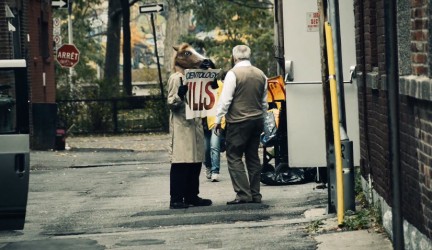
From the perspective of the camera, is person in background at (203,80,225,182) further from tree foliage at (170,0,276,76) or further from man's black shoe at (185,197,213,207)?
tree foliage at (170,0,276,76)

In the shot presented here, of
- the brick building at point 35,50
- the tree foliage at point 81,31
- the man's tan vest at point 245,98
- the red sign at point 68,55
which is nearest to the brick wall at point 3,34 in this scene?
the brick building at point 35,50

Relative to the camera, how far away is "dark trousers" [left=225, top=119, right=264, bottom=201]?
1389 cm

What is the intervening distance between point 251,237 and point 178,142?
9.28 feet

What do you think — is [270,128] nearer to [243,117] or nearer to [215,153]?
[215,153]

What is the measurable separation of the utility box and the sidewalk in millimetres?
2481

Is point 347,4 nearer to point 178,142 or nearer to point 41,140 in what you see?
point 178,142

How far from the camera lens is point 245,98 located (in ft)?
45.6

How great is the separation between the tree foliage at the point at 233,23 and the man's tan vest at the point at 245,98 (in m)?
35.1

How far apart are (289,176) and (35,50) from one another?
15309 millimetres

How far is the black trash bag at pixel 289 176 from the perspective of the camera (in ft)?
54.0

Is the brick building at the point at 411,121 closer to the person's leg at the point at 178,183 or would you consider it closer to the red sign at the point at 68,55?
the person's leg at the point at 178,183

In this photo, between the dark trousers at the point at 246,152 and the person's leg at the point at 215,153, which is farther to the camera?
the person's leg at the point at 215,153

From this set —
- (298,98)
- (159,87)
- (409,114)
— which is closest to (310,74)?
(298,98)

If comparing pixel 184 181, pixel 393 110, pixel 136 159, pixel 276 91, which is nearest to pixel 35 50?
pixel 136 159
